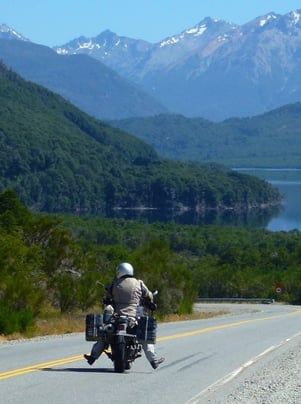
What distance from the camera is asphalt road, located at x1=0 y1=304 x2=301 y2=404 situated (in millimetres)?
11414

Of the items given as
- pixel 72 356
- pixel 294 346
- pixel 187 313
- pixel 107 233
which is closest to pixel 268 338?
pixel 294 346

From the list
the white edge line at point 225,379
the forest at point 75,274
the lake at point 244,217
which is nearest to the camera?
the white edge line at point 225,379

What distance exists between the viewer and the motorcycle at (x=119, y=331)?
13.1 meters

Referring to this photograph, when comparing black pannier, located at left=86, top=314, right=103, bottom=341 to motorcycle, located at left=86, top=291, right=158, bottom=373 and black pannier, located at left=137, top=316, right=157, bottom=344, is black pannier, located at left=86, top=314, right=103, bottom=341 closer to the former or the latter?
motorcycle, located at left=86, top=291, right=158, bottom=373

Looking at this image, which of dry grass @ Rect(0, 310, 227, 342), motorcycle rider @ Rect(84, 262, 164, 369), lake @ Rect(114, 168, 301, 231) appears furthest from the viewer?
lake @ Rect(114, 168, 301, 231)

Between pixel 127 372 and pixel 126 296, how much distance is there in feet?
3.11

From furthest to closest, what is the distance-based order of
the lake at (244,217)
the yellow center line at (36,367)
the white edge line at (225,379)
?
the lake at (244,217) → the yellow center line at (36,367) → the white edge line at (225,379)

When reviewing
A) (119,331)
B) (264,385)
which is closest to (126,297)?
(119,331)

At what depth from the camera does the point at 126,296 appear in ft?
43.7

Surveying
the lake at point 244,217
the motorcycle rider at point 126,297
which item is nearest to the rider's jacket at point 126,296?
the motorcycle rider at point 126,297

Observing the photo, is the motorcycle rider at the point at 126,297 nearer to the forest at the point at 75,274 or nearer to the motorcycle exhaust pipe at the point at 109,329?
the motorcycle exhaust pipe at the point at 109,329

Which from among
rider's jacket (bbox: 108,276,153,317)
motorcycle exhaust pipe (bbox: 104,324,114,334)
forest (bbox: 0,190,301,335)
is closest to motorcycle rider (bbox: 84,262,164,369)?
rider's jacket (bbox: 108,276,153,317)

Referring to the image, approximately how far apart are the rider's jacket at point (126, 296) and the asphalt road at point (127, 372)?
2.53 ft

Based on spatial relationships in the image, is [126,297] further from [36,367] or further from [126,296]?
[36,367]
